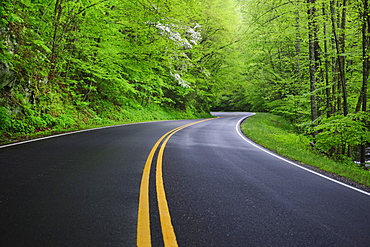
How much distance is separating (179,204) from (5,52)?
9.91m

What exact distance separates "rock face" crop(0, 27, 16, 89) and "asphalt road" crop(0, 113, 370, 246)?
16.3 ft

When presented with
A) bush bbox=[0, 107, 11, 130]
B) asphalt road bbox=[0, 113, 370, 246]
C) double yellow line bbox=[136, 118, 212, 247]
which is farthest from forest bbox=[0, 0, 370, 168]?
double yellow line bbox=[136, 118, 212, 247]

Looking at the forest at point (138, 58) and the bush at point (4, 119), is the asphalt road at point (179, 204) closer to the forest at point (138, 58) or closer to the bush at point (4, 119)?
the bush at point (4, 119)

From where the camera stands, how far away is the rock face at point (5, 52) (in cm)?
910

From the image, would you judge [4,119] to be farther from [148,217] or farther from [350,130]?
[350,130]

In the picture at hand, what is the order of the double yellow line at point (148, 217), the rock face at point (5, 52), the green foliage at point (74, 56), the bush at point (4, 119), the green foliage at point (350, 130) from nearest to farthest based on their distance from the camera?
the double yellow line at point (148, 217) → the green foliage at point (350, 130) → the bush at point (4, 119) → the rock face at point (5, 52) → the green foliage at point (74, 56)

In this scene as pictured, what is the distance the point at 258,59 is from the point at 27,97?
662 inches

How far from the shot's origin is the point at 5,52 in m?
9.31

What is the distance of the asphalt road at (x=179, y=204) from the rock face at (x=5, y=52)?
196 inches

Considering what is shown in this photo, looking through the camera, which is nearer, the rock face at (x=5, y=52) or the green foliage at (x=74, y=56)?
the rock face at (x=5, y=52)

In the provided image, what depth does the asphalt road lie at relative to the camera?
2492 mm

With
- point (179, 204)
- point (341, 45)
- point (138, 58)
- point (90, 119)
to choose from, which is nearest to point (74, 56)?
point (90, 119)

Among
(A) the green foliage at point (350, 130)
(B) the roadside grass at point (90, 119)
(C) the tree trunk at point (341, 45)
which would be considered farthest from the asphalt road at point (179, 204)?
(C) the tree trunk at point (341, 45)

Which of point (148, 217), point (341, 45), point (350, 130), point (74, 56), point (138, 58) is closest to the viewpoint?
point (148, 217)
